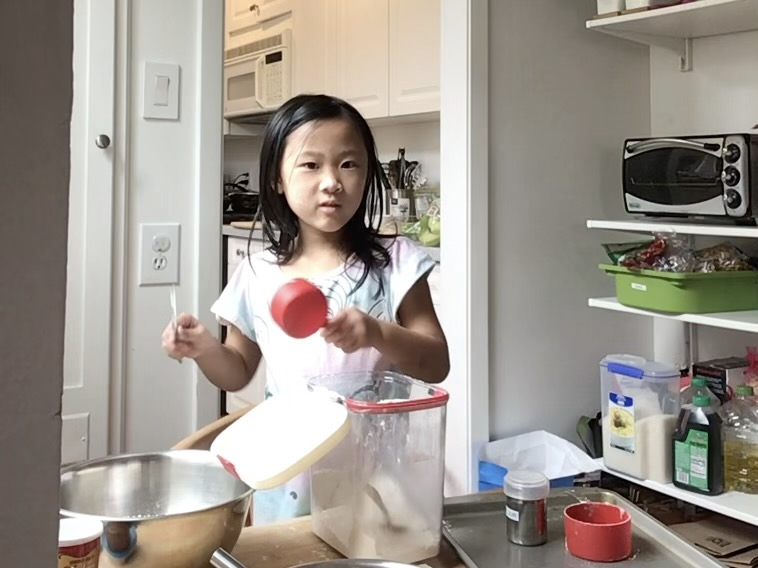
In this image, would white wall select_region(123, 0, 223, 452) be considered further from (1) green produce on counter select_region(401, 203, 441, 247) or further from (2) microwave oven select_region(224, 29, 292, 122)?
(2) microwave oven select_region(224, 29, 292, 122)

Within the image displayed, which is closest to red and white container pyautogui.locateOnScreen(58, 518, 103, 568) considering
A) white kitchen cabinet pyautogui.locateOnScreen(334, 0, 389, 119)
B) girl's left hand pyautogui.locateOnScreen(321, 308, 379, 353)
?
girl's left hand pyautogui.locateOnScreen(321, 308, 379, 353)

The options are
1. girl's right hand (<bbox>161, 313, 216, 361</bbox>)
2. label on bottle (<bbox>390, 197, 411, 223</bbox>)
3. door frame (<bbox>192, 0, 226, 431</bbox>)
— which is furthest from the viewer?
label on bottle (<bbox>390, 197, 411, 223</bbox>)

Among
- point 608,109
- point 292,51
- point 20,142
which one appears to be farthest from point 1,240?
point 292,51

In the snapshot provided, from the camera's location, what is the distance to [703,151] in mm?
1772

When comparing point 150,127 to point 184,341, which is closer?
point 184,341

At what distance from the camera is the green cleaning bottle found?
170 centimetres

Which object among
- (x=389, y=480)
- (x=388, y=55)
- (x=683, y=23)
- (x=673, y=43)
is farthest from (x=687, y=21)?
(x=389, y=480)

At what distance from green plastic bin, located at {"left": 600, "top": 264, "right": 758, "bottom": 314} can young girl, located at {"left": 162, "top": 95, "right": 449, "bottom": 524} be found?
0.81 metres

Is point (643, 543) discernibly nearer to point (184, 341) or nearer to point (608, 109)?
point (184, 341)

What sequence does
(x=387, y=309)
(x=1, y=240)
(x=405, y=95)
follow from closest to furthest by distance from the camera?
1. (x=1, y=240)
2. (x=387, y=309)
3. (x=405, y=95)

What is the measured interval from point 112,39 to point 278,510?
118cm

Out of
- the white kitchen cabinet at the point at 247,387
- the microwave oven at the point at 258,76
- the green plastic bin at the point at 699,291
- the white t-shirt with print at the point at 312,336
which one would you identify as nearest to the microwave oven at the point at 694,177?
the green plastic bin at the point at 699,291

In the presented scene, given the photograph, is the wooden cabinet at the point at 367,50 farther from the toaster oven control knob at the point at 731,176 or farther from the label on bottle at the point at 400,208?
the toaster oven control knob at the point at 731,176

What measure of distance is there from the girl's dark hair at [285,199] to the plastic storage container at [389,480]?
0.41 metres
